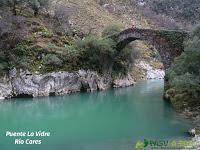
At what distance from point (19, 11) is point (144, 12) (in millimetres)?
77184

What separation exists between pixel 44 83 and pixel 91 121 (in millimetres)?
16818

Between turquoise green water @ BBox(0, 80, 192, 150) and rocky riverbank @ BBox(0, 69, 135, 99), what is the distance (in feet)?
6.15

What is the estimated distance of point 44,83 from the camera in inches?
1793

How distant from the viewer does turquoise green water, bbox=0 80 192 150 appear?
22.3 m

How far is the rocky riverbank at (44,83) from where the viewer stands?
1735 inches

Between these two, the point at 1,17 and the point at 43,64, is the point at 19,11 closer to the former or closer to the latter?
the point at 1,17

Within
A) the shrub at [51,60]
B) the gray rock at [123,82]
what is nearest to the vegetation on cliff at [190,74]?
the shrub at [51,60]

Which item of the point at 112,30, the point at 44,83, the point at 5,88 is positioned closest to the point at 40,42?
the point at 44,83

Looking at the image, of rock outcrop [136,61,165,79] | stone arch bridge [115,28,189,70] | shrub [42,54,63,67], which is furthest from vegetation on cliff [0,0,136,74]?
rock outcrop [136,61,165,79]

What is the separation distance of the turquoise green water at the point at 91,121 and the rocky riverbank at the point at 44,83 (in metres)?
1.87

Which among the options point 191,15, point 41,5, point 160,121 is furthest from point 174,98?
point 191,15

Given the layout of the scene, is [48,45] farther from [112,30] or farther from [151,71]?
[151,71]

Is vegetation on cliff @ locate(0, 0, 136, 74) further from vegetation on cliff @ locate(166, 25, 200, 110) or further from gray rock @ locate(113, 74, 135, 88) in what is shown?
vegetation on cliff @ locate(166, 25, 200, 110)

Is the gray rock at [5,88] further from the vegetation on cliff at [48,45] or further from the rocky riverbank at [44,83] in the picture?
the vegetation on cliff at [48,45]
